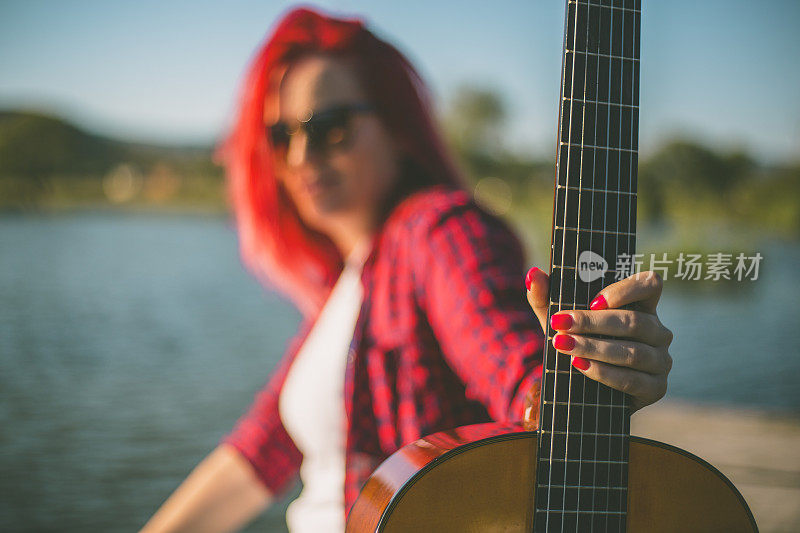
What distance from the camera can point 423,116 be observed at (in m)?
1.33

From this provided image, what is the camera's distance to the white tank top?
3.77ft

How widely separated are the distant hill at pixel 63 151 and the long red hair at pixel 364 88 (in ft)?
43.1

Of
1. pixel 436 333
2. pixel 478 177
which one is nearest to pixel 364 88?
pixel 436 333

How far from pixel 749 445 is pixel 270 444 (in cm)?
465

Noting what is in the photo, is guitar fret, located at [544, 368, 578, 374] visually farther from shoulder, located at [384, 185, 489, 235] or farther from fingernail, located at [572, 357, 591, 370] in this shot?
shoulder, located at [384, 185, 489, 235]

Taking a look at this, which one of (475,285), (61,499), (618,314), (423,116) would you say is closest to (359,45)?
(423,116)

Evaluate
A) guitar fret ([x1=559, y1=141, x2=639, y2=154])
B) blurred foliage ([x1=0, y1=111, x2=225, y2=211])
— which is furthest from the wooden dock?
blurred foliage ([x1=0, y1=111, x2=225, y2=211])

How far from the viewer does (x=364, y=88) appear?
1.29m

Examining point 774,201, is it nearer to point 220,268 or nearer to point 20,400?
point 220,268

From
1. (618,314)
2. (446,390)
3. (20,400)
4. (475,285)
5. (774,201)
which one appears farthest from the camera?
(774,201)

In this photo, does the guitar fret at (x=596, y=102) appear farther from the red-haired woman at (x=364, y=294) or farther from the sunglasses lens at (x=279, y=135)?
the sunglasses lens at (x=279, y=135)

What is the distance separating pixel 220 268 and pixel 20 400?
7.32 metres

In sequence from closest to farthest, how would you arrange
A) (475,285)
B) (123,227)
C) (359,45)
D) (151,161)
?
(475,285) → (359,45) → (151,161) → (123,227)

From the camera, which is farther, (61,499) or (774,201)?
(774,201)
